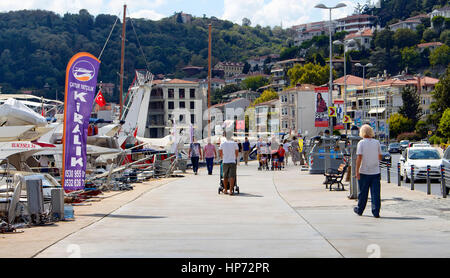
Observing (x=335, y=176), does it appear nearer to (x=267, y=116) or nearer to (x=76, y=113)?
(x=76, y=113)

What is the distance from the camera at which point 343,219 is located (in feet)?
45.1

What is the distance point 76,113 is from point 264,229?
257 inches

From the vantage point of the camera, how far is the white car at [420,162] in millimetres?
27275

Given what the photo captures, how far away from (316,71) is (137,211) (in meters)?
138

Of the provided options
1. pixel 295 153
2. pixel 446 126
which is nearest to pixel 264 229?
pixel 295 153

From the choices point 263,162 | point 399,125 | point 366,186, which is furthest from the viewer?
point 399,125

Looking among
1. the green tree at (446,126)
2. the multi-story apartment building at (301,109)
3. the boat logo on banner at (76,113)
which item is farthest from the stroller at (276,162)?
the multi-story apartment building at (301,109)

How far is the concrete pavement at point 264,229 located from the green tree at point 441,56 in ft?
610

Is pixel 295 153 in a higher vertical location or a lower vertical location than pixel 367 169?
lower

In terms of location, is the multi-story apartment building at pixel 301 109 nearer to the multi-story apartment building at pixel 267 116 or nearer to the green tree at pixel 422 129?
the multi-story apartment building at pixel 267 116

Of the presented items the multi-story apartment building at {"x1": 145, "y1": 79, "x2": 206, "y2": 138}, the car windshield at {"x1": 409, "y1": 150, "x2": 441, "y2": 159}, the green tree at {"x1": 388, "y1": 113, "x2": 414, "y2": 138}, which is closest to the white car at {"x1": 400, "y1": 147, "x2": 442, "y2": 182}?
the car windshield at {"x1": 409, "y1": 150, "x2": 441, "y2": 159}

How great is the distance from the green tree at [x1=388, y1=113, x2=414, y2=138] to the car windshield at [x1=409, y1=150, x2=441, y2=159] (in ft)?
315

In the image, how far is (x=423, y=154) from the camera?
97.4 feet
